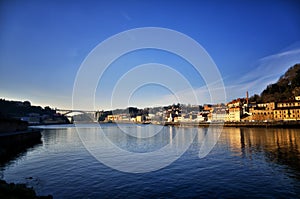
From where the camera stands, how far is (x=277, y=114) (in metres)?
75.1

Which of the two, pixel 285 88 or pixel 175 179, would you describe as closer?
pixel 175 179

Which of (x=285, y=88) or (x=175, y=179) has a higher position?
(x=285, y=88)

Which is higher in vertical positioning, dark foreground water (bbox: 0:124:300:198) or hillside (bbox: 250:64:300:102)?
hillside (bbox: 250:64:300:102)

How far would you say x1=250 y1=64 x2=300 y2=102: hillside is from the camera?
299 ft

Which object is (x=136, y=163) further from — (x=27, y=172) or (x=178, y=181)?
(x=27, y=172)

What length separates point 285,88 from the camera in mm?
101438

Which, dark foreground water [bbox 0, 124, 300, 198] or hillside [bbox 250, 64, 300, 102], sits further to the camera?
hillside [bbox 250, 64, 300, 102]

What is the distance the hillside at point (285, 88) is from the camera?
91025mm

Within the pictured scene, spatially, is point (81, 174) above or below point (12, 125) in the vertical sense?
below

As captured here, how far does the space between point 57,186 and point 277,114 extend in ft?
267

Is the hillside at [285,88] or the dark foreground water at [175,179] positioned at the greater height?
the hillside at [285,88]

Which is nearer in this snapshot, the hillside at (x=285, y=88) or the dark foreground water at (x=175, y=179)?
the dark foreground water at (x=175, y=179)

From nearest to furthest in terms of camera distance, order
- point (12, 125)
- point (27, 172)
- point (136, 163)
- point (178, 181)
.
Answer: point (178, 181) < point (27, 172) < point (136, 163) < point (12, 125)

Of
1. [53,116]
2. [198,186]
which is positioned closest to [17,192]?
[198,186]
